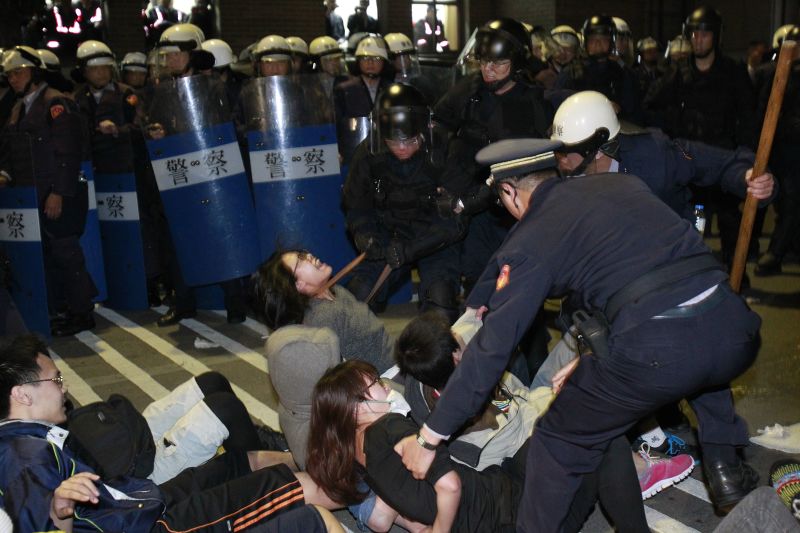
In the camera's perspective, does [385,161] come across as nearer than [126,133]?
Yes

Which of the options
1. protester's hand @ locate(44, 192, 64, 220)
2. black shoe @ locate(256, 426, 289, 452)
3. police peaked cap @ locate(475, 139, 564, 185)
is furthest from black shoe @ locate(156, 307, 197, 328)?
police peaked cap @ locate(475, 139, 564, 185)

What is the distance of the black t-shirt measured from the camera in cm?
304

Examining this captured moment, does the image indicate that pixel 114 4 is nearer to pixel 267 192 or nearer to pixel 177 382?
pixel 267 192

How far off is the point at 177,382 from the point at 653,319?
3.84 metres

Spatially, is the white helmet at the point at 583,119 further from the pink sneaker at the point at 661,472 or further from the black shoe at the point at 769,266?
the black shoe at the point at 769,266

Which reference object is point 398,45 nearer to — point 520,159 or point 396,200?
point 396,200

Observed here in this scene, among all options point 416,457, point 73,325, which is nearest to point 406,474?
point 416,457

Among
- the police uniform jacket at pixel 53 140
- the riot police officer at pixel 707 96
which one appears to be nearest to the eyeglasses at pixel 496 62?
the riot police officer at pixel 707 96

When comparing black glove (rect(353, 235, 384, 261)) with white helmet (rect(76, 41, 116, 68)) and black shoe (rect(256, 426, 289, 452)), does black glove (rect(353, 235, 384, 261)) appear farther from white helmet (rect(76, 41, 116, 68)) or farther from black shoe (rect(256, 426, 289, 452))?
white helmet (rect(76, 41, 116, 68))

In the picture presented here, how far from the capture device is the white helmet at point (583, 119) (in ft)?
11.9

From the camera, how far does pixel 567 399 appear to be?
9.15 feet

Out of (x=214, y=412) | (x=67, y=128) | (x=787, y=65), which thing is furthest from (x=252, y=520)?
(x=67, y=128)

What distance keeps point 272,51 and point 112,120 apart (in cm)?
138

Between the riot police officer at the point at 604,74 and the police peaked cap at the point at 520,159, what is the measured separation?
14.0ft
